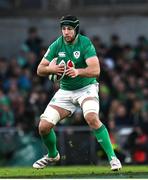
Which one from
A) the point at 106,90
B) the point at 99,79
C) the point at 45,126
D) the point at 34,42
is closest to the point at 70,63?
the point at 45,126

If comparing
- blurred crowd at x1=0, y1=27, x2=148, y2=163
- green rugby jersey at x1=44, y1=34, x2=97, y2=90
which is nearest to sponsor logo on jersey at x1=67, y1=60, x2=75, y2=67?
green rugby jersey at x1=44, y1=34, x2=97, y2=90

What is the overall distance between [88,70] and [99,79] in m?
8.31

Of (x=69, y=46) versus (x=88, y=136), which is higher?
(x=69, y=46)

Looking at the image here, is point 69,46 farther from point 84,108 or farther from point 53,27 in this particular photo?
point 53,27

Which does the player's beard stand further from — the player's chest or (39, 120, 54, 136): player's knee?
(39, 120, 54, 136): player's knee

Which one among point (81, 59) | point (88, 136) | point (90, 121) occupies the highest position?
point (81, 59)

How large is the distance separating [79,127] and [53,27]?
5768 millimetres

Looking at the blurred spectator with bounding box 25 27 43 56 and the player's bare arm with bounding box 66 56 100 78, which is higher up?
the player's bare arm with bounding box 66 56 100 78

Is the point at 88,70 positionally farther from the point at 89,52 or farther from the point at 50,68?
the point at 50,68

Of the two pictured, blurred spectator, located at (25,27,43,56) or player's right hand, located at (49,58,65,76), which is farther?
blurred spectator, located at (25,27,43,56)

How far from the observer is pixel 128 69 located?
2158 cm

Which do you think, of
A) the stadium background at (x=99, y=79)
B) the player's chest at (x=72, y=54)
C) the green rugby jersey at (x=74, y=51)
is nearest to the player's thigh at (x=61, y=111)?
Result: the green rugby jersey at (x=74, y=51)

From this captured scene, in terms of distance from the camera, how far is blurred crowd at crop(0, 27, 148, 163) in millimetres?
18922

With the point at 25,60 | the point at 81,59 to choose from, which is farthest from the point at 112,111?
the point at 81,59
